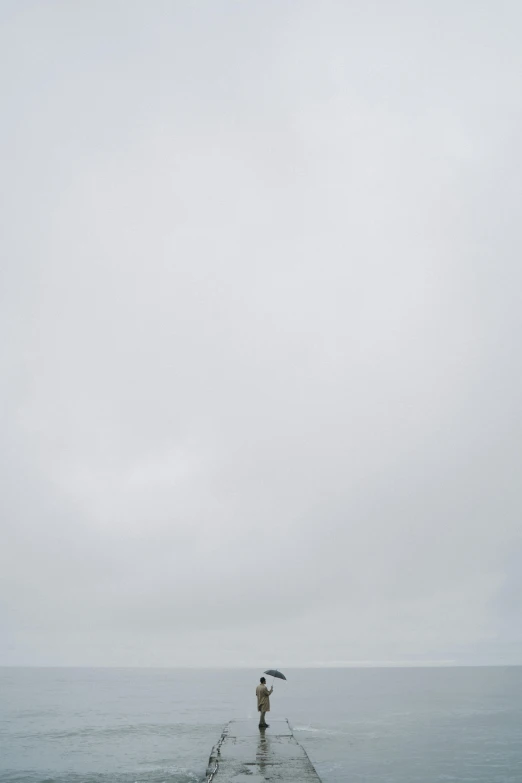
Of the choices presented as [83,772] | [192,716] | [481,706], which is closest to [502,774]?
[83,772]

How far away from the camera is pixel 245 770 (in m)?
20.6

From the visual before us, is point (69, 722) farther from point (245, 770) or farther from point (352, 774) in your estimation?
point (245, 770)

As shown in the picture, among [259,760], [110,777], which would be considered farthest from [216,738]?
[259,760]

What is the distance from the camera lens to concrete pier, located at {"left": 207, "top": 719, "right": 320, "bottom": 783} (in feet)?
64.1

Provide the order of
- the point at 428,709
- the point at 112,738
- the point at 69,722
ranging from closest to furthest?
the point at 112,738 → the point at 69,722 → the point at 428,709

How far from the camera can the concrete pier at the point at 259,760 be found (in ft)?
64.1

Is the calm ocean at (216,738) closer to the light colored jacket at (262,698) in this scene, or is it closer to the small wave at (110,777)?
the small wave at (110,777)

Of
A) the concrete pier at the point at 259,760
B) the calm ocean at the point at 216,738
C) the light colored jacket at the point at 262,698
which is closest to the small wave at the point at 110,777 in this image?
the calm ocean at the point at 216,738

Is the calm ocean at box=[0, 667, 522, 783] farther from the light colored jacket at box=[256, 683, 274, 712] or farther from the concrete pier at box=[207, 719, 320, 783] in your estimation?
the light colored jacket at box=[256, 683, 274, 712]

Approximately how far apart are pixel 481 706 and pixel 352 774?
55450 millimetres

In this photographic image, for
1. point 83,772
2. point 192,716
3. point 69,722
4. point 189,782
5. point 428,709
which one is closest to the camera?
point 189,782

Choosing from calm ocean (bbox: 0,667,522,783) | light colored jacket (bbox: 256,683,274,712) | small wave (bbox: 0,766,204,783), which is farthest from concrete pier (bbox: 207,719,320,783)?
calm ocean (bbox: 0,667,522,783)

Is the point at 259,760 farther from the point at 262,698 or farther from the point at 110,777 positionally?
the point at 110,777

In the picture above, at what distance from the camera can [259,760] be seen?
22.7 metres
